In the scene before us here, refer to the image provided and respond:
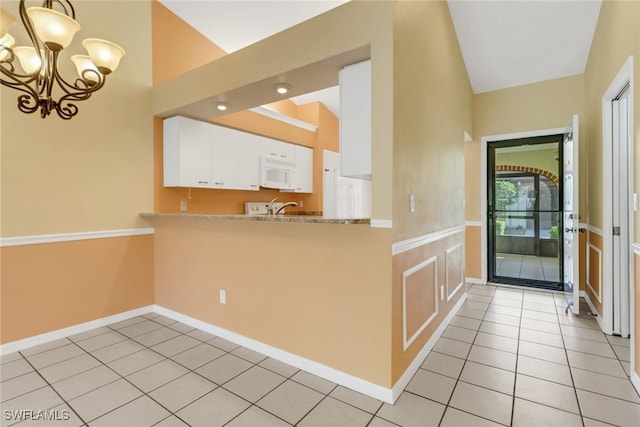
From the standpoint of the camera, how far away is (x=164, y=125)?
355 cm

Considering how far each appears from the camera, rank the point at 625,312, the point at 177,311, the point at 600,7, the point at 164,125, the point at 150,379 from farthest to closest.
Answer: the point at 164,125
the point at 177,311
the point at 600,7
the point at 625,312
the point at 150,379

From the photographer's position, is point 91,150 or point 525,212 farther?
point 525,212

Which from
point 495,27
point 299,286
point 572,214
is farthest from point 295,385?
point 495,27

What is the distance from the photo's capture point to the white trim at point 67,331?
103 inches

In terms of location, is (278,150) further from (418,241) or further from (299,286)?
(418,241)

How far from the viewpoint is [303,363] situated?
7.55 feet

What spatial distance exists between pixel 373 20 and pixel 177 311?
3.16 m


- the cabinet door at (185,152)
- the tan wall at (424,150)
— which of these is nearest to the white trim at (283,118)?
the cabinet door at (185,152)

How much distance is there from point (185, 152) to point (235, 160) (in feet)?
2.31

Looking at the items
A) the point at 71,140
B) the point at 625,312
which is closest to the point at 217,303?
the point at 71,140

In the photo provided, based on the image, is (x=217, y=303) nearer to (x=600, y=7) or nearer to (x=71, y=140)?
(x=71, y=140)

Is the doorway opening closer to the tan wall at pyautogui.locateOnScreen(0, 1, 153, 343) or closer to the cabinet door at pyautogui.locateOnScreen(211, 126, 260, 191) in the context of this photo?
the cabinet door at pyautogui.locateOnScreen(211, 126, 260, 191)

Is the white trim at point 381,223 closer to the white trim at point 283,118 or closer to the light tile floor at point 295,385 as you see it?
the light tile floor at point 295,385

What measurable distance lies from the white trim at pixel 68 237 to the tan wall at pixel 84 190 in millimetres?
36
